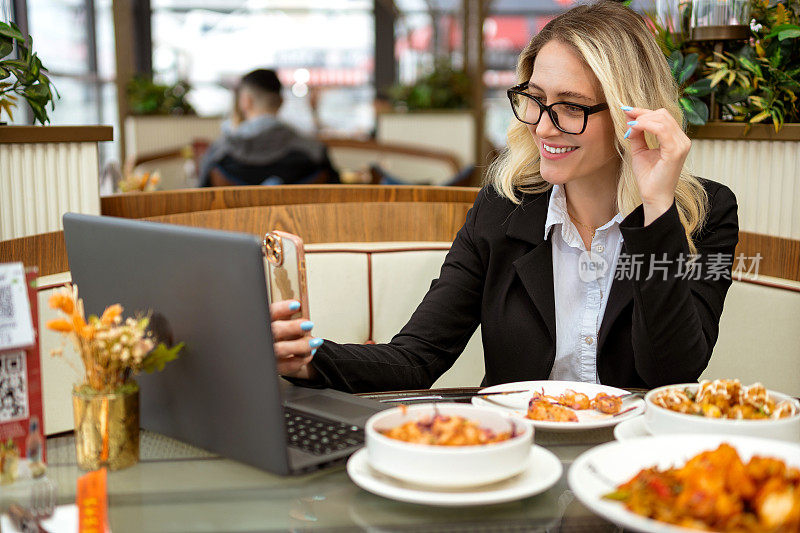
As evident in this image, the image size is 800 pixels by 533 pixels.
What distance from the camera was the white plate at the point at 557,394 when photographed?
1.10 meters

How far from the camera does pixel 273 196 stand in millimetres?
2582

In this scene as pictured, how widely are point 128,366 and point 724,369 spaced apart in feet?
5.15

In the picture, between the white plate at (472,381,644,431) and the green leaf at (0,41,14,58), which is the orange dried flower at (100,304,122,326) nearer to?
the white plate at (472,381,644,431)

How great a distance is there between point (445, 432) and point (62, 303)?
443mm

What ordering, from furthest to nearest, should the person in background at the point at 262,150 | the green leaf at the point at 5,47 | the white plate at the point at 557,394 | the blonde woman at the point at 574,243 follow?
the person in background at the point at 262,150
the green leaf at the point at 5,47
the blonde woman at the point at 574,243
the white plate at the point at 557,394

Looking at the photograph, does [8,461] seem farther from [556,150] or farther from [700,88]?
[700,88]

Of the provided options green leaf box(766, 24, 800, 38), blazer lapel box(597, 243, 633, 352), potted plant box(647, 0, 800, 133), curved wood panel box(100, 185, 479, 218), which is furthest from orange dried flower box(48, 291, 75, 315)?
green leaf box(766, 24, 800, 38)

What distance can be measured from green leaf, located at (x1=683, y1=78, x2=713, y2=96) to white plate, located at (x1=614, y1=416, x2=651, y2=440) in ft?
4.93

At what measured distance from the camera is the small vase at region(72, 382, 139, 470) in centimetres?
99

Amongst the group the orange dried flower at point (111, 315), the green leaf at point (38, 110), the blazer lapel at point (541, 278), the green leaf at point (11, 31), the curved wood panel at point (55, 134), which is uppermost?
the green leaf at point (11, 31)

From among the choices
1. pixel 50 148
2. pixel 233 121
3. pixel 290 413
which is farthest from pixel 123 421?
pixel 233 121

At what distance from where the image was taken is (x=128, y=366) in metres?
0.99

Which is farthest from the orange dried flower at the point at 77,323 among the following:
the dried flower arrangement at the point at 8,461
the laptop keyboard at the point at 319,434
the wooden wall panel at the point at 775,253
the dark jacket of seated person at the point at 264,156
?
the dark jacket of seated person at the point at 264,156

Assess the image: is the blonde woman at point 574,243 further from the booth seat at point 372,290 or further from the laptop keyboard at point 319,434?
the booth seat at point 372,290
